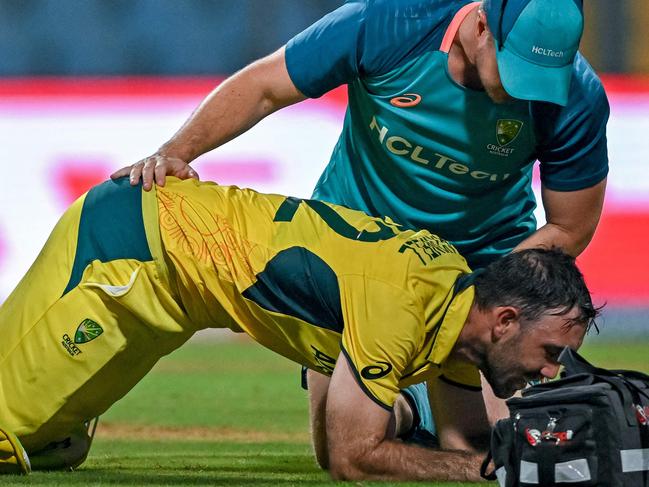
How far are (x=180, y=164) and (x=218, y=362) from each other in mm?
4986

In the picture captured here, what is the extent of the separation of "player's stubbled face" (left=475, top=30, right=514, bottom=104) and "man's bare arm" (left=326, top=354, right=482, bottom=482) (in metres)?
1.24

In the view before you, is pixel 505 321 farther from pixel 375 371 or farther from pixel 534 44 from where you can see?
pixel 534 44

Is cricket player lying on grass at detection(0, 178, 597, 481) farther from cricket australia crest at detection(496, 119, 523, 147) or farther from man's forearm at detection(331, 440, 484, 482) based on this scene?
cricket australia crest at detection(496, 119, 523, 147)

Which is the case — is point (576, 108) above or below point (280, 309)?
above

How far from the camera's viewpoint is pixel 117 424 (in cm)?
670

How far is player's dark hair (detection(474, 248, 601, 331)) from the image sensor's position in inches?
154

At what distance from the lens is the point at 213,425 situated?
661 cm

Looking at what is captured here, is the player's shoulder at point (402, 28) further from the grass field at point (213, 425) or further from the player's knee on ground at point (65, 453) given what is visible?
the player's knee on ground at point (65, 453)

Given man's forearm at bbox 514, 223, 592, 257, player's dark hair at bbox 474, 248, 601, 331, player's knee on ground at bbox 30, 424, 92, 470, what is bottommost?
player's knee on ground at bbox 30, 424, 92, 470

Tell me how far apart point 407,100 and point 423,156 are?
25cm

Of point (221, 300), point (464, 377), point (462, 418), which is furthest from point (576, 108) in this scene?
point (221, 300)

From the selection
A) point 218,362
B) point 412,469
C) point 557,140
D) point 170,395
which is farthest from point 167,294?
point 218,362

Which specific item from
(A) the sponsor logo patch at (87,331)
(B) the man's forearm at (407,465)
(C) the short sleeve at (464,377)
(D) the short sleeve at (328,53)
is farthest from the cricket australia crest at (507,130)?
(A) the sponsor logo patch at (87,331)

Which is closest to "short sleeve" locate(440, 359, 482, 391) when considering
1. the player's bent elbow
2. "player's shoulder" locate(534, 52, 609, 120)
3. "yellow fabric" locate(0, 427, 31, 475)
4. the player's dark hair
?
the player's dark hair
